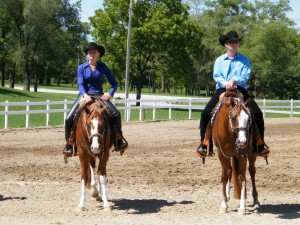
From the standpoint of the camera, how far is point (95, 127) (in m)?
8.82

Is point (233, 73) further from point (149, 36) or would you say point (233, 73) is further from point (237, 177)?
point (149, 36)

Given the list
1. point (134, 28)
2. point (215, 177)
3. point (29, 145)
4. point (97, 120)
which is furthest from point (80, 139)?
point (134, 28)

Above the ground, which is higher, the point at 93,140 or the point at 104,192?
the point at 93,140

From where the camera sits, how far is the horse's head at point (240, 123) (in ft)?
27.4

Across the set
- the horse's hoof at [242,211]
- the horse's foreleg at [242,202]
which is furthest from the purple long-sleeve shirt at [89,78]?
the horse's hoof at [242,211]

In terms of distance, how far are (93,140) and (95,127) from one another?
0.72ft

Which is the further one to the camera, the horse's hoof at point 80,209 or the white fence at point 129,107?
the white fence at point 129,107

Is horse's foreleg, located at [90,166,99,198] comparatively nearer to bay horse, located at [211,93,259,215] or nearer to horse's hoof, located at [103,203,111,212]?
horse's hoof, located at [103,203,111,212]

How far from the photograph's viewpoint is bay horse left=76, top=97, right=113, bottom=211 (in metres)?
8.80

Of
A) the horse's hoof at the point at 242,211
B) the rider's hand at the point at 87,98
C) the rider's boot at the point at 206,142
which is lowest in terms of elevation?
the horse's hoof at the point at 242,211

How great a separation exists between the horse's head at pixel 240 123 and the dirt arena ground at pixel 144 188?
1.09m

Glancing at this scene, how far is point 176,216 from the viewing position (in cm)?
873

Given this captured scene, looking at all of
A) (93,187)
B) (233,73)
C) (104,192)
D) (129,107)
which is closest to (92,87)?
(93,187)

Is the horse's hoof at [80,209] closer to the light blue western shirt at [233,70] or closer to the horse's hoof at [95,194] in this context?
the horse's hoof at [95,194]
